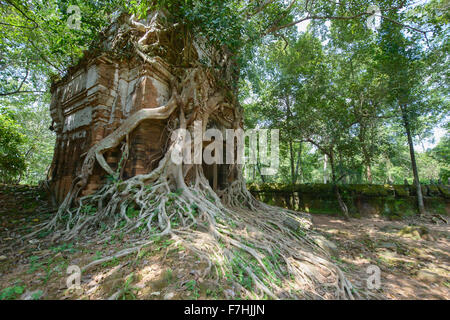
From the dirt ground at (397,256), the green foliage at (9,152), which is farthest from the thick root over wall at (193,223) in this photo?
the green foliage at (9,152)

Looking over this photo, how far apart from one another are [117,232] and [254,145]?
7723 mm

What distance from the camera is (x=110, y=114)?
4121 mm

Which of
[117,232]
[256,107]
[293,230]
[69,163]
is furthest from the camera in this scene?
[256,107]

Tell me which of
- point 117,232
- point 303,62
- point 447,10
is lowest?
point 117,232

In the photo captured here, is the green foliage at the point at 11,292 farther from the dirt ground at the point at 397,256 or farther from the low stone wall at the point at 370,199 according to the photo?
the low stone wall at the point at 370,199

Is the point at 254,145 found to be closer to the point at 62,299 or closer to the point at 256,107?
the point at 256,107

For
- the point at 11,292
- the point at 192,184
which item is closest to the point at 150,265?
the point at 11,292

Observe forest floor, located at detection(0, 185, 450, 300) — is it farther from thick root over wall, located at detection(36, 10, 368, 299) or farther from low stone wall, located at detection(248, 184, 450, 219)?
low stone wall, located at detection(248, 184, 450, 219)

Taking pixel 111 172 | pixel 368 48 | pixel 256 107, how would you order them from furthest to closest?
1. pixel 256 107
2. pixel 368 48
3. pixel 111 172

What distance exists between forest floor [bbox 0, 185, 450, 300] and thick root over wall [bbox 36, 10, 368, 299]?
0.60 ft

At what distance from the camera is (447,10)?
496 centimetres

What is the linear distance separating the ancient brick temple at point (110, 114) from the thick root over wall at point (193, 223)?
251 millimetres

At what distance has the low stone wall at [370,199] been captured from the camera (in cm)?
642
